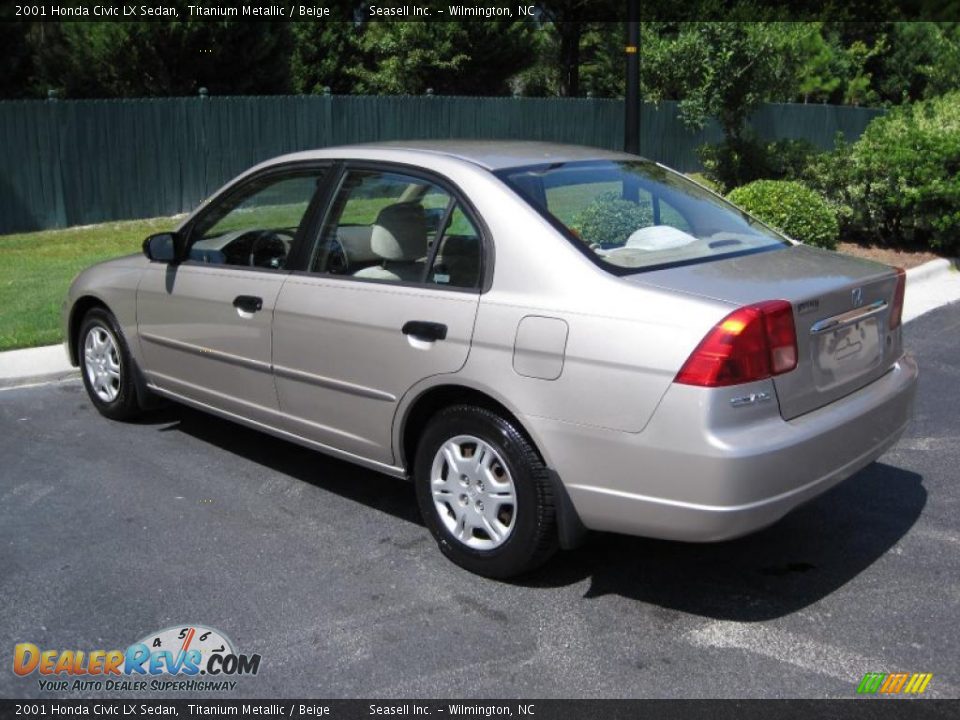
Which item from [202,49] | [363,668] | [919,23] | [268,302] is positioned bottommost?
[363,668]

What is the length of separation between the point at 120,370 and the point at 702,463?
3916mm

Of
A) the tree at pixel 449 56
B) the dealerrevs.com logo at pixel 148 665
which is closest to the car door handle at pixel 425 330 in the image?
the dealerrevs.com logo at pixel 148 665

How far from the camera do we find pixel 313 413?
4879mm

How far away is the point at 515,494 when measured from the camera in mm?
4059

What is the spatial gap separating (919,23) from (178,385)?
1476 inches

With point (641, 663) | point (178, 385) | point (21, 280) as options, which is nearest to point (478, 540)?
→ point (641, 663)

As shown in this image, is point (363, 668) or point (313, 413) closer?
point (363, 668)

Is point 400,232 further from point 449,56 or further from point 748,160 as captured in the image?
point 449,56

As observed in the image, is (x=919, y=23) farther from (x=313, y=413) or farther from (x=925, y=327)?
(x=313, y=413)

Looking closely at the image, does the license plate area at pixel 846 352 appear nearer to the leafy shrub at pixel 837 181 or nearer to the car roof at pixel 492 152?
the car roof at pixel 492 152

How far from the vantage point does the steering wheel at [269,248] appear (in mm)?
5133

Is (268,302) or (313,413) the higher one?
(268,302)

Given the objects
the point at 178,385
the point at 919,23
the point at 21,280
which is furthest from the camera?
the point at 919,23
